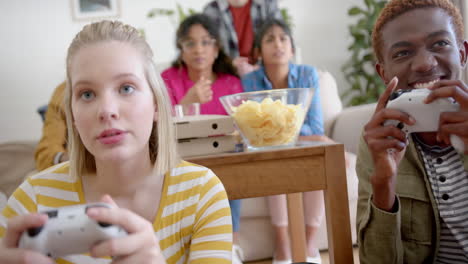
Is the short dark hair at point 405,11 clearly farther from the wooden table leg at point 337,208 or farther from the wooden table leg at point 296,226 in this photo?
the wooden table leg at point 296,226

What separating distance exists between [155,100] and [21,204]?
284 mm

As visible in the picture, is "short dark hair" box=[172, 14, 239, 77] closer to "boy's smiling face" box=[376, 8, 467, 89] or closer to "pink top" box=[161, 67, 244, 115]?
"pink top" box=[161, 67, 244, 115]

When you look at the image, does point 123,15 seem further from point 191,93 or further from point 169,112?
point 169,112

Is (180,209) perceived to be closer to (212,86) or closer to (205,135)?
(205,135)

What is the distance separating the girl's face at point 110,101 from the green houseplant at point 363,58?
9.55ft

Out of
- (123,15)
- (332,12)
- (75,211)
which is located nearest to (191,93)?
(75,211)

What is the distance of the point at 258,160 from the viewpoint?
3.19ft

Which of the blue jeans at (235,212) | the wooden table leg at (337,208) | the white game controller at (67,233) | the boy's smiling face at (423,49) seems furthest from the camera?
the blue jeans at (235,212)

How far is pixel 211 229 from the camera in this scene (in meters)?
0.76

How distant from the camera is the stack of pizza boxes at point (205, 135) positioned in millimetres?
1035

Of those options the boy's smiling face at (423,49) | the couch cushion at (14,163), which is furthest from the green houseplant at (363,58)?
the boy's smiling face at (423,49)

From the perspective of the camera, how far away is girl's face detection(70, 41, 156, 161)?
72cm

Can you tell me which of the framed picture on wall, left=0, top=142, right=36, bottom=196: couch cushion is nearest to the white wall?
the framed picture on wall

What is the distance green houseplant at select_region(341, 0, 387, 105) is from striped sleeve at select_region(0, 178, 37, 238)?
298cm
